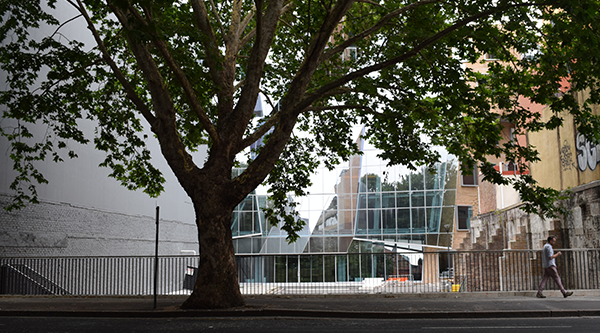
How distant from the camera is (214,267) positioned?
1133 cm

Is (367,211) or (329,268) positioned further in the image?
(367,211)

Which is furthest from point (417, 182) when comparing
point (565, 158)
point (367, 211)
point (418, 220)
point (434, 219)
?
point (565, 158)

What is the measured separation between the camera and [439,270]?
1689cm

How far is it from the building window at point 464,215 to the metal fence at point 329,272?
1878cm

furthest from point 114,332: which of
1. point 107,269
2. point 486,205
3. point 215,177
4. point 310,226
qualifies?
point 486,205

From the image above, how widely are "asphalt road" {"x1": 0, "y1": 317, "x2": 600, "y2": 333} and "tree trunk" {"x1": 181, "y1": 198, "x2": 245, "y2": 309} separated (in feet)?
2.53

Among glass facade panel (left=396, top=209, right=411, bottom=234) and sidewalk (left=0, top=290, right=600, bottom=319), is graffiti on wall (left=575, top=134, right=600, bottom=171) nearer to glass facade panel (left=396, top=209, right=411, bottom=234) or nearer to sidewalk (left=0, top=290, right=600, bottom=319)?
sidewalk (left=0, top=290, right=600, bottom=319)

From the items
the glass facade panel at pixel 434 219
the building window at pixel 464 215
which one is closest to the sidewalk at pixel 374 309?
A: the glass facade panel at pixel 434 219

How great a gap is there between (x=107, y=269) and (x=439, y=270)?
11.5 meters

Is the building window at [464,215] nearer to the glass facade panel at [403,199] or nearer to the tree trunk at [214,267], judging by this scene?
the glass facade panel at [403,199]

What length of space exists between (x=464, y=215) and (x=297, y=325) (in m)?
29.7

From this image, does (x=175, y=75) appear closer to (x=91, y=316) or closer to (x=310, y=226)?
(x=91, y=316)

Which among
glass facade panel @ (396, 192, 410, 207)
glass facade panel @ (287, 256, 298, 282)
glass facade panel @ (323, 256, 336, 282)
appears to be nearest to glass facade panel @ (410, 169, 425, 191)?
glass facade panel @ (396, 192, 410, 207)

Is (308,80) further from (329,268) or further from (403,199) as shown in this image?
(403,199)
